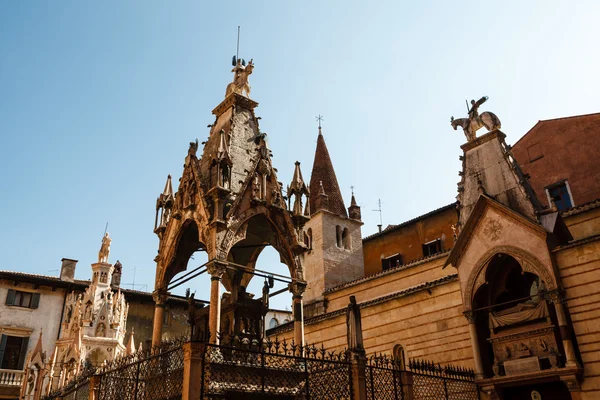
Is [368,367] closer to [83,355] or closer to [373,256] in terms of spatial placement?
[83,355]

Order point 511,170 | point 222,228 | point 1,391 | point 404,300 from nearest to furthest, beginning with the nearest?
point 222,228 → point 511,170 → point 404,300 → point 1,391

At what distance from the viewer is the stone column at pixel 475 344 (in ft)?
48.6

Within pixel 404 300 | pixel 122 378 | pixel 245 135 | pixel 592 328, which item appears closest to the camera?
pixel 122 378

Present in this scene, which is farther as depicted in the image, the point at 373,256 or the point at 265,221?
the point at 373,256

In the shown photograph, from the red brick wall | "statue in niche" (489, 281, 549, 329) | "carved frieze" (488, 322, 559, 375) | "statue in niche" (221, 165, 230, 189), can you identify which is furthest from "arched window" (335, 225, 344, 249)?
"statue in niche" (221, 165, 230, 189)

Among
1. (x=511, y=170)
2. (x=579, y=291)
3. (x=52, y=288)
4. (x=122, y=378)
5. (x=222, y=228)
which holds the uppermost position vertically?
(x=52, y=288)

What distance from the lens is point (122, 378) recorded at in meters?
11.0

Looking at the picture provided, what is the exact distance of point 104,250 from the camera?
84.9ft

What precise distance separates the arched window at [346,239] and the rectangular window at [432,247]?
6945mm

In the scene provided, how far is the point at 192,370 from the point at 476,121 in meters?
12.8

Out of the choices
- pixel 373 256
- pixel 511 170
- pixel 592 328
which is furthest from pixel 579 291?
pixel 373 256

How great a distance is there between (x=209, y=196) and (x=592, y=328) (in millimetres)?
9722

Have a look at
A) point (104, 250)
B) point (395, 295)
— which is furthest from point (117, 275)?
point (395, 295)

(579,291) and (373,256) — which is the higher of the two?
(373,256)
